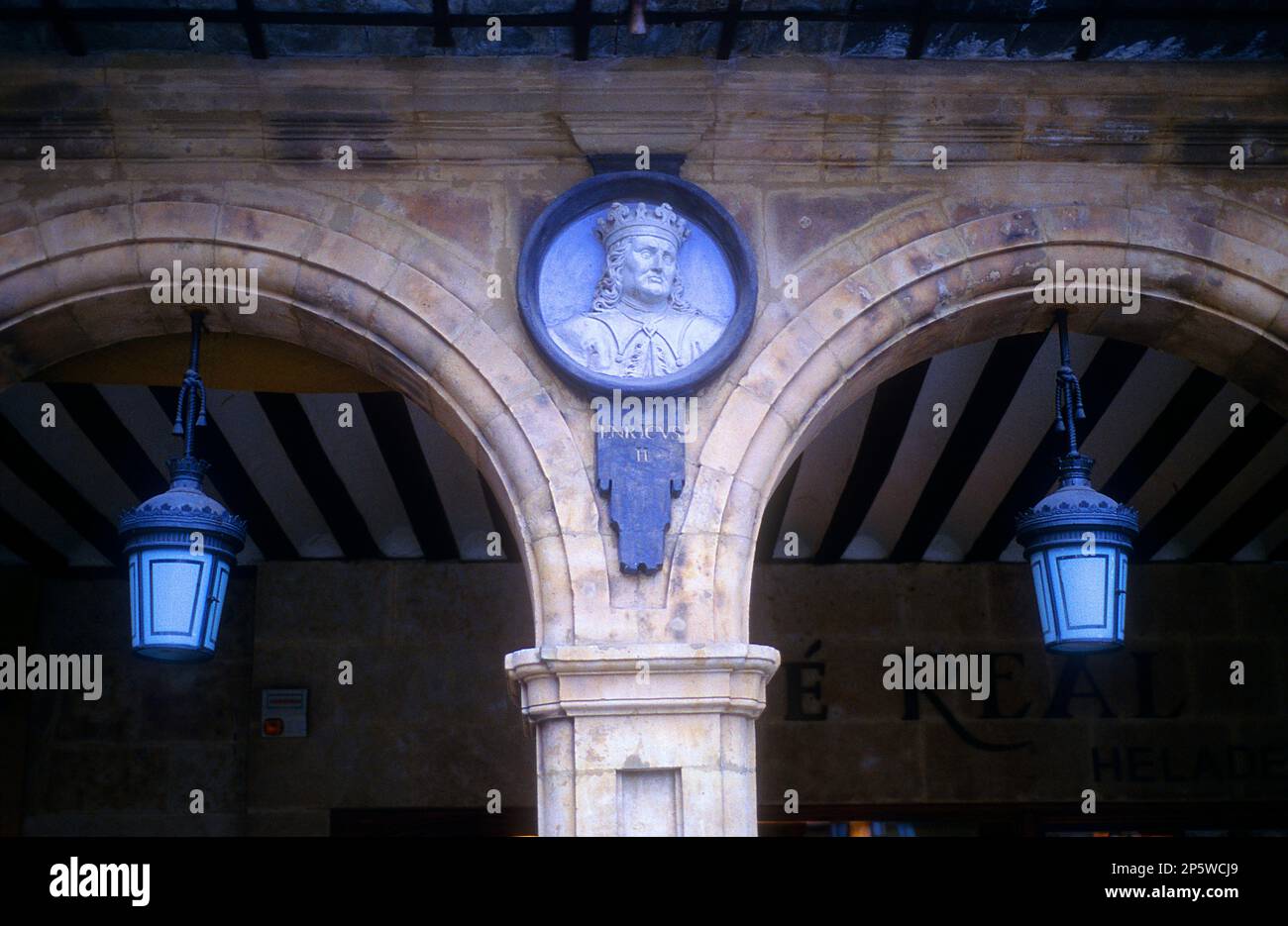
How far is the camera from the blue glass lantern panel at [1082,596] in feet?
12.3

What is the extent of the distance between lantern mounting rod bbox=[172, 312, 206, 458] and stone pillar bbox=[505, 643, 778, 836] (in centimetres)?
109

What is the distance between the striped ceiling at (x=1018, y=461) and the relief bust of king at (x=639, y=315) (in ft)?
5.57

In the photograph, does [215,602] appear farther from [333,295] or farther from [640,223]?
[640,223]

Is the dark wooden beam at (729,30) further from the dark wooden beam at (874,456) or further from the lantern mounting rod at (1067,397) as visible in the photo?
the dark wooden beam at (874,456)

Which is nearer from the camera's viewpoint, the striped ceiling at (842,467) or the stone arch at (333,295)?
the stone arch at (333,295)

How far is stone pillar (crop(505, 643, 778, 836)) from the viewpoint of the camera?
3.55 m

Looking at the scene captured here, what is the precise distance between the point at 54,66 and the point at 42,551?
3271 mm

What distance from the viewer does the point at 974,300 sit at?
408 cm

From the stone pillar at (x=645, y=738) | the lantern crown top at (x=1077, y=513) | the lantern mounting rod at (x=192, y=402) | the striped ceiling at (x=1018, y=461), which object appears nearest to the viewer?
the stone pillar at (x=645, y=738)

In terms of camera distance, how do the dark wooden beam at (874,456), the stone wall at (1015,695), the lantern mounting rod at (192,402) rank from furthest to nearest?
the stone wall at (1015,695)
the dark wooden beam at (874,456)
the lantern mounting rod at (192,402)

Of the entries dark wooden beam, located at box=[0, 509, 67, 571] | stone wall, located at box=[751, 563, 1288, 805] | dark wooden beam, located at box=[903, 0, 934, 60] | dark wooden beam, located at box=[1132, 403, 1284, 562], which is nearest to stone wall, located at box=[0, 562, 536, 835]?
dark wooden beam, located at box=[0, 509, 67, 571]

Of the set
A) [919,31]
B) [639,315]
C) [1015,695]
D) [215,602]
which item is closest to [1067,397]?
[919,31]

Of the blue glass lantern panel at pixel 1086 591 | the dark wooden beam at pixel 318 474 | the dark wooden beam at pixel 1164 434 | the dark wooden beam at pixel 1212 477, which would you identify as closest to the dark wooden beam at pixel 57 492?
the dark wooden beam at pixel 318 474

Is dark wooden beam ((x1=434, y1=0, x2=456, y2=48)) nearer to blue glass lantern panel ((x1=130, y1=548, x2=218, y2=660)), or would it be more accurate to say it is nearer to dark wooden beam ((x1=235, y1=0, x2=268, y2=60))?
dark wooden beam ((x1=235, y1=0, x2=268, y2=60))
